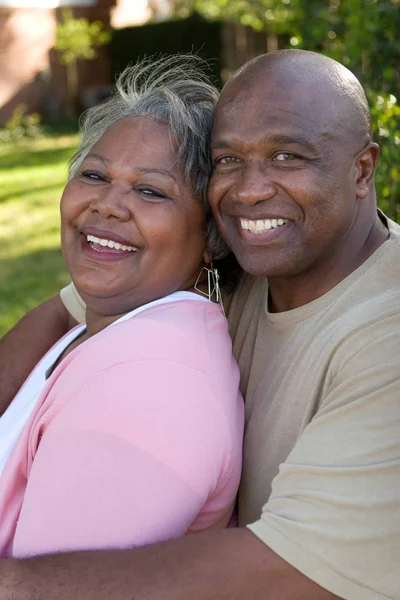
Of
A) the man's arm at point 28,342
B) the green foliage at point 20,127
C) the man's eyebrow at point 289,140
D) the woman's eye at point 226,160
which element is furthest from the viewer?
the green foliage at point 20,127

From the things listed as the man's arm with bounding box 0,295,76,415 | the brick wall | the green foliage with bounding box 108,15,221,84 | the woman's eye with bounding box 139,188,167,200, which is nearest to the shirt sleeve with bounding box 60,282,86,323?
the man's arm with bounding box 0,295,76,415

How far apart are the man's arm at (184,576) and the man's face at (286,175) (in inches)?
31.7

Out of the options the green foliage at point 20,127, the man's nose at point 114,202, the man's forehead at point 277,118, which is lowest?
the green foliage at point 20,127

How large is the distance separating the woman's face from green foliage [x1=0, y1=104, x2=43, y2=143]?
1286 cm

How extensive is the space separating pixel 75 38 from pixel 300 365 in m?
16.7

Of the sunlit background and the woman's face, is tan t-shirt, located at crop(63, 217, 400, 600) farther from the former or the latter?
the sunlit background

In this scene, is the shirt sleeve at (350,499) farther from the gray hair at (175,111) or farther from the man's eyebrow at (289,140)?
the gray hair at (175,111)

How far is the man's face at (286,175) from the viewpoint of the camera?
87.3 inches

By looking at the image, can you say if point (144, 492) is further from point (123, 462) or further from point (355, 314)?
point (355, 314)

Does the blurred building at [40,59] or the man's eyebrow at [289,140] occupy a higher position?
the man's eyebrow at [289,140]

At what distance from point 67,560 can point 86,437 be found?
272 millimetres

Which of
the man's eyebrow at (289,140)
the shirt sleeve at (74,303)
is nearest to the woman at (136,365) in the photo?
the man's eyebrow at (289,140)

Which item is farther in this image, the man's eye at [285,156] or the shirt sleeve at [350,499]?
the man's eye at [285,156]

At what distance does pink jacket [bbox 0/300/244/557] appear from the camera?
189 cm
